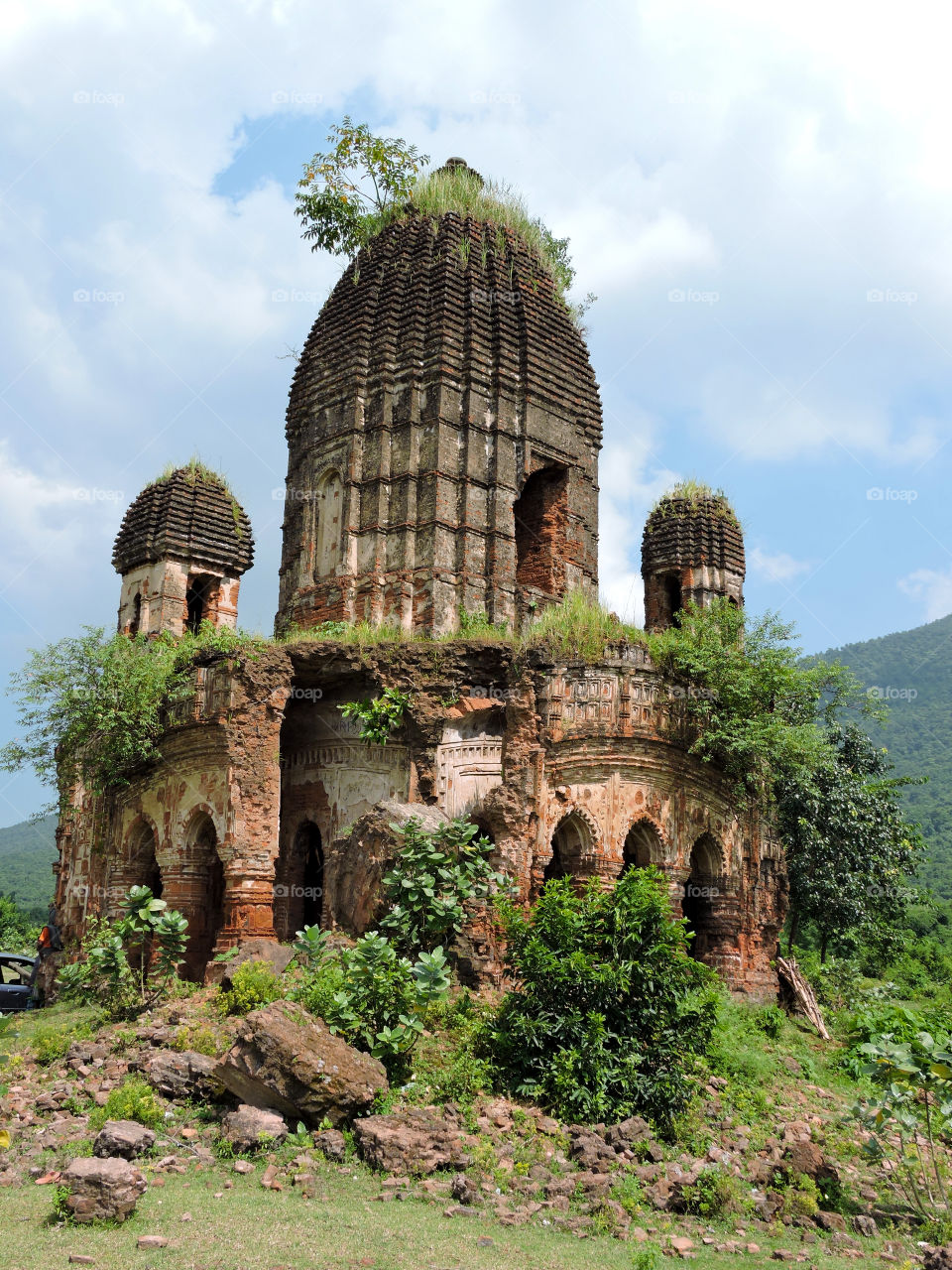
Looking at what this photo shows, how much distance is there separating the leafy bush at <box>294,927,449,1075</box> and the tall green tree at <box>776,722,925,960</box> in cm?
1283

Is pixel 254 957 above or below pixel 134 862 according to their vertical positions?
below

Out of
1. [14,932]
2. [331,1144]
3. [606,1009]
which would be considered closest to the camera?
[331,1144]

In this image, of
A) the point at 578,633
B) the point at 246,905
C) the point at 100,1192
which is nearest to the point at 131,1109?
the point at 100,1192

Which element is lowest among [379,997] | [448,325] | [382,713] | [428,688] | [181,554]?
[379,997]

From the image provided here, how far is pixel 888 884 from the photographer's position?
2383 centimetres

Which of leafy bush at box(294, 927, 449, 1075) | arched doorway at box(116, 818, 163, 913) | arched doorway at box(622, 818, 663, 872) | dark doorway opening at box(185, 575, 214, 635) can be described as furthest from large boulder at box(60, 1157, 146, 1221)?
dark doorway opening at box(185, 575, 214, 635)

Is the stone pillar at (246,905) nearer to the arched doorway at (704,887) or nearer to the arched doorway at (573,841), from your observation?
the arched doorway at (573,841)

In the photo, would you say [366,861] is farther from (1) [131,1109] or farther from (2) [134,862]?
(2) [134,862]

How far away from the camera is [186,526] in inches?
930

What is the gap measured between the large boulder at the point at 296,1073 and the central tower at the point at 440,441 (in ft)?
27.8

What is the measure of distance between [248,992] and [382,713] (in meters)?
4.60

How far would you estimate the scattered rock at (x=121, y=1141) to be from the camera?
350 inches

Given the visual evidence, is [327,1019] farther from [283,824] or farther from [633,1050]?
[283,824]

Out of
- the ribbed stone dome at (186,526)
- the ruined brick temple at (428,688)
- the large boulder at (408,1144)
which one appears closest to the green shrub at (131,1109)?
the large boulder at (408,1144)
